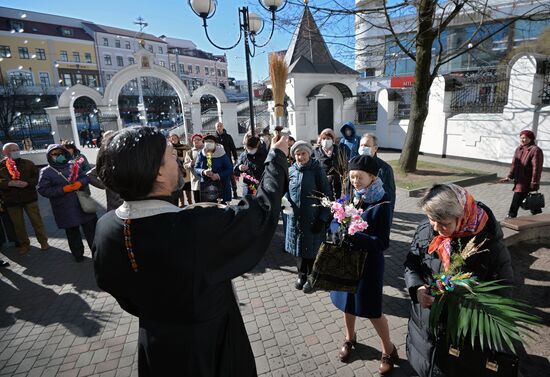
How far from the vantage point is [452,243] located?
6.67ft

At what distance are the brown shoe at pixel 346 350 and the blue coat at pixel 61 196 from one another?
4.74 metres

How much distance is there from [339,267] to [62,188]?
487 cm

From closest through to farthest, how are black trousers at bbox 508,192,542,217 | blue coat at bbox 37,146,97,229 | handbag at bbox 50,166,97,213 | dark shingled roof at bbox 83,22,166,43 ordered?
blue coat at bbox 37,146,97,229 → handbag at bbox 50,166,97,213 → black trousers at bbox 508,192,542,217 → dark shingled roof at bbox 83,22,166,43

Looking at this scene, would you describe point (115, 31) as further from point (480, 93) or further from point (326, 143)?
point (326, 143)

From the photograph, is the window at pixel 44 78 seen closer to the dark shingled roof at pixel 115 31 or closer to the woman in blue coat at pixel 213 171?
the dark shingled roof at pixel 115 31

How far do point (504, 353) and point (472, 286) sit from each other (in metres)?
0.36

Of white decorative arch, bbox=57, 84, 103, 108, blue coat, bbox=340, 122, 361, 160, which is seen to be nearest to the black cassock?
blue coat, bbox=340, 122, 361, 160

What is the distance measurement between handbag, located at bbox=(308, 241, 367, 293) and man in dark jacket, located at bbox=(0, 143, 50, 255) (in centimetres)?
578

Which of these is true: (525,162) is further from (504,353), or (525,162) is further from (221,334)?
(221,334)

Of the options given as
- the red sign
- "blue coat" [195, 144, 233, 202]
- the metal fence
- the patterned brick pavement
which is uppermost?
the red sign

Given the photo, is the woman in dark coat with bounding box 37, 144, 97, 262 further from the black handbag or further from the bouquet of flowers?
the black handbag

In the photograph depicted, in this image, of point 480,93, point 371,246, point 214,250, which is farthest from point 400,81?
point 214,250

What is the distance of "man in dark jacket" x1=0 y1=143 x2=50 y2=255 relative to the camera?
18.5 ft

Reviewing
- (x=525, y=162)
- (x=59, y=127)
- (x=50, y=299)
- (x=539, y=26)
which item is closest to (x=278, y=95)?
(x=50, y=299)
